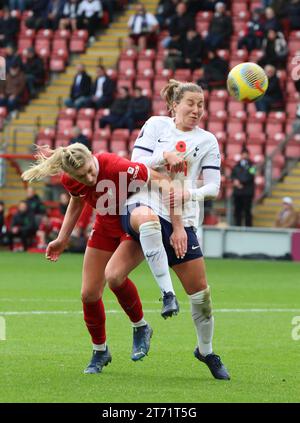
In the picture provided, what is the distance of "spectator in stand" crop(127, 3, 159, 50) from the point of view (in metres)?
28.5

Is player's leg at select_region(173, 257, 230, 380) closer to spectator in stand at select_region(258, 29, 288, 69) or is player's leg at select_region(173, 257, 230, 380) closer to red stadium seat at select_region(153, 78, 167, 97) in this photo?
spectator in stand at select_region(258, 29, 288, 69)

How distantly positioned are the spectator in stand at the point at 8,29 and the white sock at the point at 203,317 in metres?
23.5

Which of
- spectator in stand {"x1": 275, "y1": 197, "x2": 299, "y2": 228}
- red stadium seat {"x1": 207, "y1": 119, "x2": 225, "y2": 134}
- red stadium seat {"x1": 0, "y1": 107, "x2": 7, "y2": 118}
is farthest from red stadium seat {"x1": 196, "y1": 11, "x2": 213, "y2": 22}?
spectator in stand {"x1": 275, "y1": 197, "x2": 299, "y2": 228}

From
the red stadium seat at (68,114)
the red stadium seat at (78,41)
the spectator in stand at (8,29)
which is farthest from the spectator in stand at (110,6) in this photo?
the red stadium seat at (68,114)

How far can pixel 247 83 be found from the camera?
8820 millimetres

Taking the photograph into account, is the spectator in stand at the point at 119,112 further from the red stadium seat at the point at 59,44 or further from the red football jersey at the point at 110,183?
the red football jersey at the point at 110,183

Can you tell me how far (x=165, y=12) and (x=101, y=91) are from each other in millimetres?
3149

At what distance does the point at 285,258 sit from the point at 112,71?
8.25 meters

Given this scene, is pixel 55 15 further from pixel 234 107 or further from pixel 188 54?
pixel 234 107

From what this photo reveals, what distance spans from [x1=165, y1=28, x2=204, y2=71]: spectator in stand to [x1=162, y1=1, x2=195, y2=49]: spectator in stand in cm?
13

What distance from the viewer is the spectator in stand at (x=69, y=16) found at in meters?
30.0

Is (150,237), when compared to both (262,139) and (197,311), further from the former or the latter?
(262,139)

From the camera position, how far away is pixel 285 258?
22.1m
